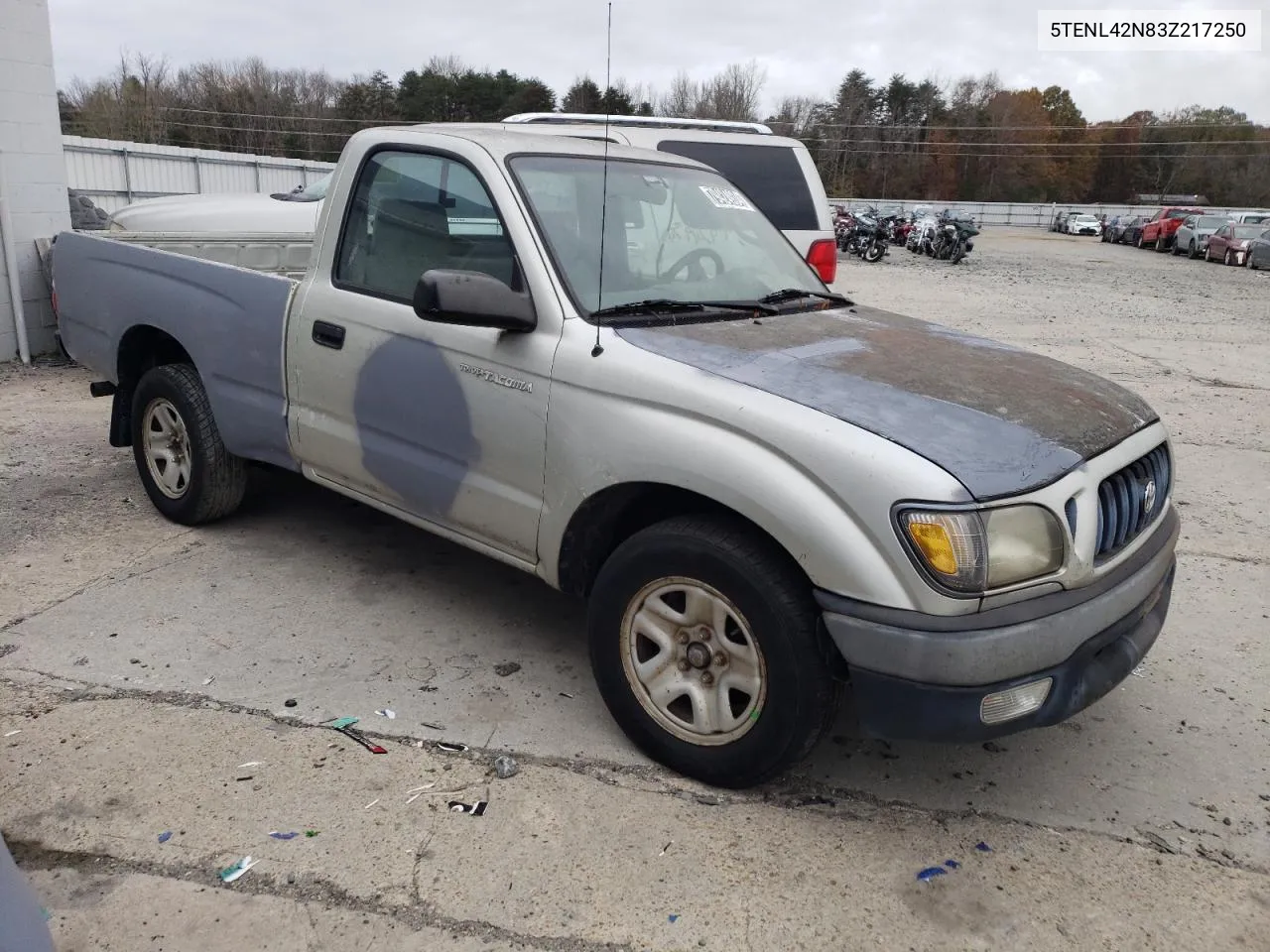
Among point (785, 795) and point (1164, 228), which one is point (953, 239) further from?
point (785, 795)

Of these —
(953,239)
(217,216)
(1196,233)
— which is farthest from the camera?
(1196,233)

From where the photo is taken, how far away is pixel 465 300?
3100 mm

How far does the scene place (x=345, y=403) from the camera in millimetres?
3873

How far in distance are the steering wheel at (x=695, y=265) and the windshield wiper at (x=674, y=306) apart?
0.16 meters

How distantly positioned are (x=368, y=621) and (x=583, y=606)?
35.7 inches

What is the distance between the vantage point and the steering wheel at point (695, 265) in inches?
143

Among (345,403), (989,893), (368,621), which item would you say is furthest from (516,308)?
(989,893)

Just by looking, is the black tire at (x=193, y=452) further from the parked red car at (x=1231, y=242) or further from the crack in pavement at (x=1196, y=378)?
the parked red car at (x=1231, y=242)

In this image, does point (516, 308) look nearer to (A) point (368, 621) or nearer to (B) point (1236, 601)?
(A) point (368, 621)

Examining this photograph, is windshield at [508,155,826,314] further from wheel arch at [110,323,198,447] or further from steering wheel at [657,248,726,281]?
wheel arch at [110,323,198,447]

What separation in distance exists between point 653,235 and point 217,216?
21.1ft

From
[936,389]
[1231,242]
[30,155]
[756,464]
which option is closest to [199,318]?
[756,464]

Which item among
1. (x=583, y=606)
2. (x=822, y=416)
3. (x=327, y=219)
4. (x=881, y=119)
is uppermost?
(x=881, y=119)

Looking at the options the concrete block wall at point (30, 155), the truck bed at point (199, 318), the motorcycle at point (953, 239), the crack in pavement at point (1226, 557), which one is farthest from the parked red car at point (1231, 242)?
the truck bed at point (199, 318)
